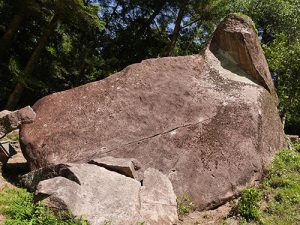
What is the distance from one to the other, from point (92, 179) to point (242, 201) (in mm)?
2975

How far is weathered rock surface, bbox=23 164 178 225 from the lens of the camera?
6.24 m

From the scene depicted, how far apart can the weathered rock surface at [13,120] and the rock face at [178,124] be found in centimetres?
19

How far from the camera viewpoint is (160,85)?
32.4 ft

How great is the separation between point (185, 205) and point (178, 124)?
2018 mm

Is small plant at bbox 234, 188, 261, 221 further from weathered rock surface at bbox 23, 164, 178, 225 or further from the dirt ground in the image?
weathered rock surface at bbox 23, 164, 178, 225

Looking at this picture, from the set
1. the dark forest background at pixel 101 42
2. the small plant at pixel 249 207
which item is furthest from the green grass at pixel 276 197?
the dark forest background at pixel 101 42

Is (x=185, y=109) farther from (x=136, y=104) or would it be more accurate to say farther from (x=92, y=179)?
(x=92, y=179)

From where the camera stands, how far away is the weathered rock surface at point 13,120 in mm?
9281

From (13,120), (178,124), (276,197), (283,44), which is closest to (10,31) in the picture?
(13,120)

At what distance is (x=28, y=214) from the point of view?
248 inches

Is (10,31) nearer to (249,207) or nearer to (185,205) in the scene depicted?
(185,205)

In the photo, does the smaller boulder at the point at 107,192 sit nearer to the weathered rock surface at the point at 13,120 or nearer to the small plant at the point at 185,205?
the small plant at the point at 185,205

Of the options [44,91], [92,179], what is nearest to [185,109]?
[92,179]

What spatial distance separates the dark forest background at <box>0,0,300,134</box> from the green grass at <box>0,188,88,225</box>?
8.93m
